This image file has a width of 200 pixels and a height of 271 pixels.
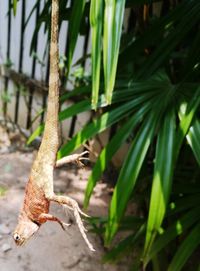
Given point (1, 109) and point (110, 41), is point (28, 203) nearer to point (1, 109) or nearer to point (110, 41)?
point (110, 41)

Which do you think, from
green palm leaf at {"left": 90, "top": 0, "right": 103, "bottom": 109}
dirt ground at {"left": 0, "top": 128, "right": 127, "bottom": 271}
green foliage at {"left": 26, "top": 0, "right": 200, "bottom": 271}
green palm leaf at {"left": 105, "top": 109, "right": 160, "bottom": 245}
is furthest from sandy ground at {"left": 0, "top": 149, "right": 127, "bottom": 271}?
green palm leaf at {"left": 90, "top": 0, "right": 103, "bottom": 109}

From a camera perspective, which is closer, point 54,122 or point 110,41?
point 54,122

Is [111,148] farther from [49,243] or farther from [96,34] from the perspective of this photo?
[49,243]

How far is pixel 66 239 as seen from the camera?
7.29ft

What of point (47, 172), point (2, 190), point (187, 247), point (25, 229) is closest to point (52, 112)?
point (47, 172)

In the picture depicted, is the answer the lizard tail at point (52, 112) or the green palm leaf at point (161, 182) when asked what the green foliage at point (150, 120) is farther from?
the lizard tail at point (52, 112)

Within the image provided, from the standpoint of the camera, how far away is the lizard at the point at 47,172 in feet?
2.26

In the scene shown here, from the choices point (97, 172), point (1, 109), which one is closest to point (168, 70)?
point (97, 172)

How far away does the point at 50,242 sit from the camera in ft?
7.18

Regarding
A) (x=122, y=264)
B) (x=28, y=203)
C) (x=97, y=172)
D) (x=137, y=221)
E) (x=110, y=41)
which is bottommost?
(x=122, y=264)

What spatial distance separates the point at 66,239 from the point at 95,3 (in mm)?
1560

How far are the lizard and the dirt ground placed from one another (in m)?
1.28

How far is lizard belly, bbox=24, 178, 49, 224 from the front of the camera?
753 millimetres

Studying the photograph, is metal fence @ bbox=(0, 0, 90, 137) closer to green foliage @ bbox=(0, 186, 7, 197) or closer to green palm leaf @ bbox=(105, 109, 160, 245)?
green foliage @ bbox=(0, 186, 7, 197)
